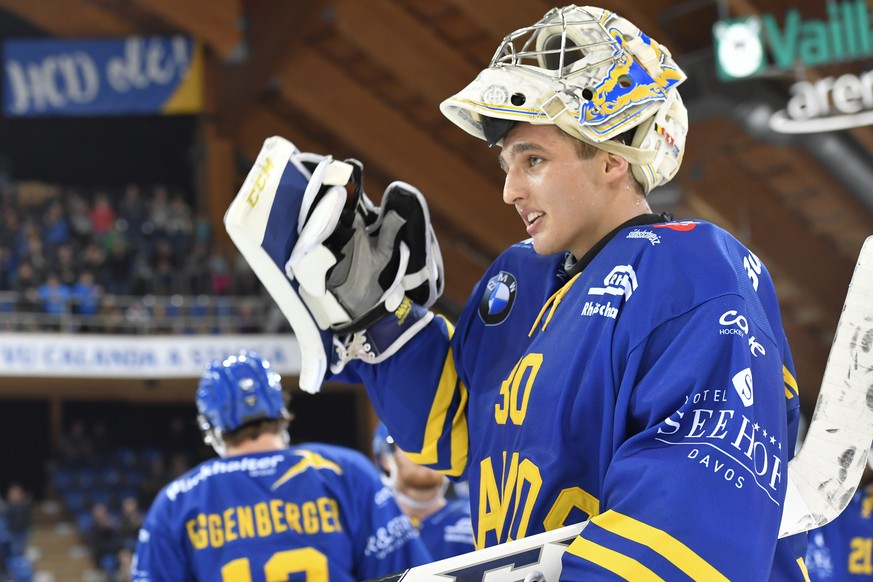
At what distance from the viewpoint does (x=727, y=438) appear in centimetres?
154

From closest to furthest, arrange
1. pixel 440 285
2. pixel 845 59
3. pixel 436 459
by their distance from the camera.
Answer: pixel 436 459
pixel 440 285
pixel 845 59

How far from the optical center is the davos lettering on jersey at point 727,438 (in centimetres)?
152

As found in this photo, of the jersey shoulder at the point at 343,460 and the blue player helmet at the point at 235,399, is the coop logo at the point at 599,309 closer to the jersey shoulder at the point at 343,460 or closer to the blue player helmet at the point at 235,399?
the jersey shoulder at the point at 343,460

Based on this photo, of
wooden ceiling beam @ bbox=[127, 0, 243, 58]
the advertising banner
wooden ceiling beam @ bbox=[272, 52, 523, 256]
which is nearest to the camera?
wooden ceiling beam @ bbox=[127, 0, 243, 58]

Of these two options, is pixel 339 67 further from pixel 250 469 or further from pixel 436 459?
pixel 436 459

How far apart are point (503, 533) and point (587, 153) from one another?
0.59 m

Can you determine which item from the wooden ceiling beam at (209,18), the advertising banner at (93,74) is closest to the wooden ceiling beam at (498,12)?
the wooden ceiling beam at (209,18)

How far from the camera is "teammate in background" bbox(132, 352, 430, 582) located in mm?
3428

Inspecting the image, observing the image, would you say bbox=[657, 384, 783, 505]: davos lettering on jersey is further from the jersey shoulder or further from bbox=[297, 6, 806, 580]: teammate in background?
the jersey shoulder

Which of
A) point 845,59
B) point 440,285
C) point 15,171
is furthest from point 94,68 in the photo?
point 440,285

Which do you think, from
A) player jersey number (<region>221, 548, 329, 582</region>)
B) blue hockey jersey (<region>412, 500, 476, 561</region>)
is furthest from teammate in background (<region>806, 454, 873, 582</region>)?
player jersey number (<region>221, 548, 329, 582</region>)

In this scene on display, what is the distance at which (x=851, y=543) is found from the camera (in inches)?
186

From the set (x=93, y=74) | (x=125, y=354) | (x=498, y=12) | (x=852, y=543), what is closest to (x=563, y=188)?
(x=852, y=543)

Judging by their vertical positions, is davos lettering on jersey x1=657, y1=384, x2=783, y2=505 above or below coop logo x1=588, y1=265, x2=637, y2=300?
below
